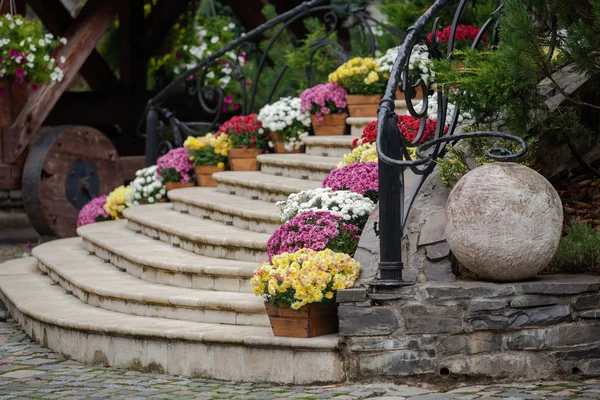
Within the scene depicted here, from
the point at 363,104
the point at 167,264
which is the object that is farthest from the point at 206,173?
the point at 167,264

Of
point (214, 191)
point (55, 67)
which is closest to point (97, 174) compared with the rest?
point (55, 67)

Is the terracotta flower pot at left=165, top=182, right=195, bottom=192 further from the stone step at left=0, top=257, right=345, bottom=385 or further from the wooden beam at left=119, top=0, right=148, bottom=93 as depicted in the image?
the wooden beam at left=119, top=0, right=148, bottom=93

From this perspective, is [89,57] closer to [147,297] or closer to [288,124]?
[288,124]

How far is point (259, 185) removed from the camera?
28.2 feet

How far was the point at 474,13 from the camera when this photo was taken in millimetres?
10711

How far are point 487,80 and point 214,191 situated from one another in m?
4.21

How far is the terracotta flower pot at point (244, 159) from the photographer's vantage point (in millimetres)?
9883

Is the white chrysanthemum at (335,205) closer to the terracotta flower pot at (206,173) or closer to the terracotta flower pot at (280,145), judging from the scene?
the terracotta flower pot at (280,145)

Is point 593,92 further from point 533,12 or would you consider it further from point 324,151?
point 324,151

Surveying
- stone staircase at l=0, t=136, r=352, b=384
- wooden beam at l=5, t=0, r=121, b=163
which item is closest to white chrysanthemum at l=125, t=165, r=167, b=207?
stone staircase at l=0, t=136, r=352, b=384

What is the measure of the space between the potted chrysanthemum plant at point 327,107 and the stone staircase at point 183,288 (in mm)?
266

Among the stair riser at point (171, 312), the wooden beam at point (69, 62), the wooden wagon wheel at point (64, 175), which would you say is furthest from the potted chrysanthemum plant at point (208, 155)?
the stair riser at point (171, 312)

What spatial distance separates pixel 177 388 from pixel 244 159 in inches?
170

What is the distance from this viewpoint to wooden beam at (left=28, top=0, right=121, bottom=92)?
13.8 m
